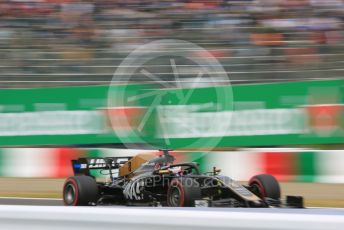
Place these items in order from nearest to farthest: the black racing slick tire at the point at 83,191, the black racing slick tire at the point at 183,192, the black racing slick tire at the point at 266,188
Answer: the black racing slick tire at the point at 183,192 < the black racing slick tire at the point at 266,188 < the black racing slick tire at the point at 83,191

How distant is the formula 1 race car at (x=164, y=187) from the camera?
671cm

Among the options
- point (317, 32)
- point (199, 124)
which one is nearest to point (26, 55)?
point (199, 124)

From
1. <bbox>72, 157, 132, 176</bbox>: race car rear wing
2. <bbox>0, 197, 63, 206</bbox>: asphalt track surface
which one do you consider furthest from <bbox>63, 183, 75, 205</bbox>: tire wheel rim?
<bbox>0, 197, 63, 206</bbox>: asphalt track surface

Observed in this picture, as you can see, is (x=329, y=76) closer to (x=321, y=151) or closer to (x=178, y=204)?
(x=321, y=151)

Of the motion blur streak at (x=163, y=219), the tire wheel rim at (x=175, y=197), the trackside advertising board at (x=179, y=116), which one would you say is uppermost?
the trackside advertising board at (x=179, y=116)

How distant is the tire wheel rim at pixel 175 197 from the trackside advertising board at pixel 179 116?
438 centimetres

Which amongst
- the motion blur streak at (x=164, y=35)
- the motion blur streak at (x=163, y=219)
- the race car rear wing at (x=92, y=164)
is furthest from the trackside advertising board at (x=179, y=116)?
the motion blur streak at (x=163, y=219)

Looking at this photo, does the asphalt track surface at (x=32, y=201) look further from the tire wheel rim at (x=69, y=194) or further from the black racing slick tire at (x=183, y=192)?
the black racing slick tire at (x=183, y=192)

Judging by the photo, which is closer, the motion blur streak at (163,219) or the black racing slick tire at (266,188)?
the motion blur streak at (163,219)

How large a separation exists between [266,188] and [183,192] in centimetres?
116

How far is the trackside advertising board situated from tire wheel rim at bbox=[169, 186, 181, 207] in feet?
14.4

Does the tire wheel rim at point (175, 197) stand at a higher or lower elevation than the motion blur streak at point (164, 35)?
lower

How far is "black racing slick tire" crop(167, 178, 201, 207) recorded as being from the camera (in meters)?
6.57

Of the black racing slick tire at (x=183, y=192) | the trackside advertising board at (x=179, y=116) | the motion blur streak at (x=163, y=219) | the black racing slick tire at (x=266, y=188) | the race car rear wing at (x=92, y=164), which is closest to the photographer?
the motion blur streak at (x=163, y=219)
